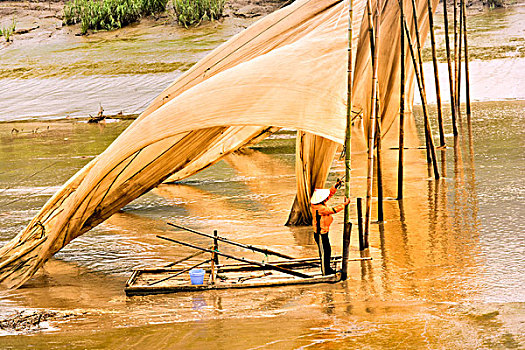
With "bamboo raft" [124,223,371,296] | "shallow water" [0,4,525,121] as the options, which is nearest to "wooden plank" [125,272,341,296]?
"bamboo raft" [124,223,371,296]

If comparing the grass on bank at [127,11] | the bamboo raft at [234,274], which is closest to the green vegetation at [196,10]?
the grass on bank at [127,11]

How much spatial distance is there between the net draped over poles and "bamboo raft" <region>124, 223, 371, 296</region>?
0.75 meters

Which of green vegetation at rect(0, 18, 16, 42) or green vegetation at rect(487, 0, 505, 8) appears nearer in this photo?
green vegetation at rect(0, 18, 16, 42)

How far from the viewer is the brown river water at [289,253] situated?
411 centimetres

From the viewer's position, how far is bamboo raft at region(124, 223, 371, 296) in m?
4.94

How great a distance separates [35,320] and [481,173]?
→ 18.8ft

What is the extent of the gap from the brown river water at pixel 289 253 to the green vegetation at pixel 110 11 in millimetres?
11492

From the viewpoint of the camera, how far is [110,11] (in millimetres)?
23969

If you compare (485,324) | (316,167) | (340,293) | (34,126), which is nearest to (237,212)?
(316,167)

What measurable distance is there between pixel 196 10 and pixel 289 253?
18.7 m

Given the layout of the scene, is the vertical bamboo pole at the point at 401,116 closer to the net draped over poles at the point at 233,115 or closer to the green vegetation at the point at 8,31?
the net draped over poles at the point at 233,115

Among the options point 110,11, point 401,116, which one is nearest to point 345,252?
point 401,116

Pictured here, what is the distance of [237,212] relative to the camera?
24.6ft

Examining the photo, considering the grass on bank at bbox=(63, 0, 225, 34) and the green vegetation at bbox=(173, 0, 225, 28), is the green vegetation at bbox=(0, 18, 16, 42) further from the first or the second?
the green vegetation at bbox=(173, 0, 225, 28)
